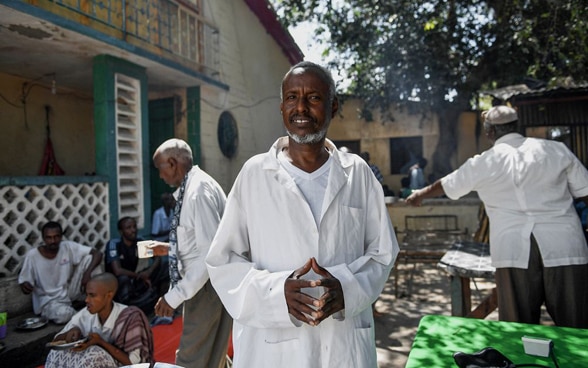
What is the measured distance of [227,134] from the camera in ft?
28.2

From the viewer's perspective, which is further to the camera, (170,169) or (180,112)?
(180,112)

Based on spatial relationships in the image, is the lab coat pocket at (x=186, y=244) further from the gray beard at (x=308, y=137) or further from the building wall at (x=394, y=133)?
the building wall at (x=394, y=133)

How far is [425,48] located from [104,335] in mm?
9724

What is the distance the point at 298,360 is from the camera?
1.56 meters

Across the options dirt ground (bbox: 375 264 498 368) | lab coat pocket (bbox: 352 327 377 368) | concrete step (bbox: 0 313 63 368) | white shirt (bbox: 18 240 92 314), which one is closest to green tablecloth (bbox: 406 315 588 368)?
lab coat pocket (bbox: 352 327 377 368)

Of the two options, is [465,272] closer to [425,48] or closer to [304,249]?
[304,249]

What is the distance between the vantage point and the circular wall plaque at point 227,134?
8.37 metres

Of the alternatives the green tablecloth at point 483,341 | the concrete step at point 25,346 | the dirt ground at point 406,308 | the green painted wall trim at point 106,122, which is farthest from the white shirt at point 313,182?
the green painted wall trim at point 106,122

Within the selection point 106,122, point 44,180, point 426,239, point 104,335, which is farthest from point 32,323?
point 426,239

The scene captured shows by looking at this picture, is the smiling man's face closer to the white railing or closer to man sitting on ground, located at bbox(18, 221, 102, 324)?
man sitting on ground, located at bbox(18, 221, 102, 324)

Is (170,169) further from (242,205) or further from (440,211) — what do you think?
(440,211)

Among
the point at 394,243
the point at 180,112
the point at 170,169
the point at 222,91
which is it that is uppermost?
the point at 222,91

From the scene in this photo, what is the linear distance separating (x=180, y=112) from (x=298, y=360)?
6723mm

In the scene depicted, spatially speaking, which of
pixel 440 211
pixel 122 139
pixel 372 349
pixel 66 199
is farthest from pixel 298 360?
pixel 440 211
